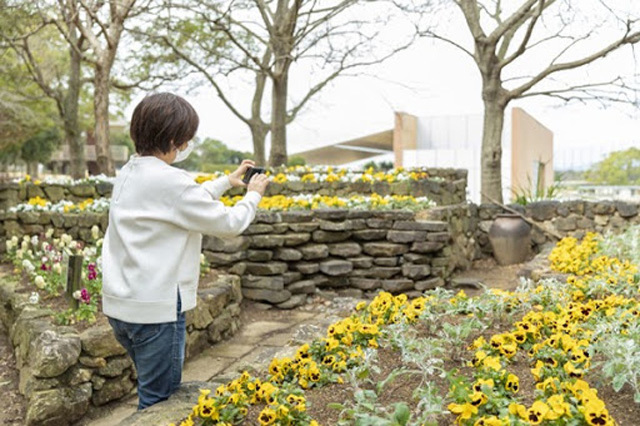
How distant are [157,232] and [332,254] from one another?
13.4 ft

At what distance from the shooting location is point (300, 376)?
7.01 ft

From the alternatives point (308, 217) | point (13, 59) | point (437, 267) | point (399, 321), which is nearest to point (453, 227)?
point (437, 267)

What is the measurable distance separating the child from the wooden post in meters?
1.69

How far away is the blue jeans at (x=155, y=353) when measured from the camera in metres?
1.98

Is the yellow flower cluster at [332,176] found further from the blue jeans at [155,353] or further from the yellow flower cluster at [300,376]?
the blue jeans at [155,353]

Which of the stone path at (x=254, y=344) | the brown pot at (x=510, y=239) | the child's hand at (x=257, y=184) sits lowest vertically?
the stone path at (x=254, y=344)

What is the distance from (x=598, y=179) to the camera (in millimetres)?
38094

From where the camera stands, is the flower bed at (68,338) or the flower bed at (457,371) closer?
the flower bed at (457,371)

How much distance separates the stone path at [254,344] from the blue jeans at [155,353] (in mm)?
346

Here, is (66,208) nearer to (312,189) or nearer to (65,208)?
(65,208)

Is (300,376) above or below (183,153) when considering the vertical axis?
below

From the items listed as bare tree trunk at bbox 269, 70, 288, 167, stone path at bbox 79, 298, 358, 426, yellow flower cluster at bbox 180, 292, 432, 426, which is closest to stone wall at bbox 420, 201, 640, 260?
stone path at bbox 79, 298, 358, 426

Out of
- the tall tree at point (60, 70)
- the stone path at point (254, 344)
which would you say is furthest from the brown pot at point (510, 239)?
the tall tree at point (60, 70)

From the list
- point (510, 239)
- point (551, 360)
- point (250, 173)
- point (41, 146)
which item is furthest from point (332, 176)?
point (41, 146)
